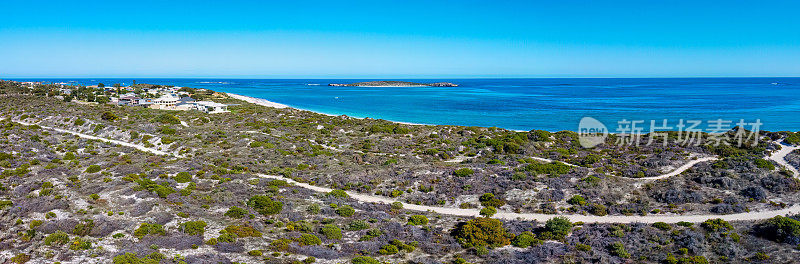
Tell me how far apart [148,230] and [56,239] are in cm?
389

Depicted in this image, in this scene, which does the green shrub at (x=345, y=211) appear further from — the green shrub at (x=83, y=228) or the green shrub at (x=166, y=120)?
the green shrub at (x=166, y=120)

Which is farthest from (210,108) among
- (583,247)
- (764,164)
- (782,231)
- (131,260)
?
(782,231)

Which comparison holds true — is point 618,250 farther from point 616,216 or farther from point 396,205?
point 396,205

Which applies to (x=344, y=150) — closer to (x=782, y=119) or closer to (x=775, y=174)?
(x=775, y=174)

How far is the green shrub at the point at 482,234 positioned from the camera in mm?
23625

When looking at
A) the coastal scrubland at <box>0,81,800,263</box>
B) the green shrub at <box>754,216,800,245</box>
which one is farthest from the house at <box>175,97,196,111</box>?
the green shrub at <box>754,216,800,245</box>

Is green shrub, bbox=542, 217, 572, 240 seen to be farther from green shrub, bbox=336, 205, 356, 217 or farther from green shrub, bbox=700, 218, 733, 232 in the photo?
green shrub, bbox=336, 205, 356, 217

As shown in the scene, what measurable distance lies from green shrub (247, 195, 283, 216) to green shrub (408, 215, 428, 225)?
8.42 meters

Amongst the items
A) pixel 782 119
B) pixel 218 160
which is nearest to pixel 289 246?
pixel 218 160

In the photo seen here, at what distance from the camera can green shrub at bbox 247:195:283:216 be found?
27.3m

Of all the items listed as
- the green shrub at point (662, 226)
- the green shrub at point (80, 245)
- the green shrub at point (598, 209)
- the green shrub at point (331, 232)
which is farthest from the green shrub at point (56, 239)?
the green shrub at point (662, 226)

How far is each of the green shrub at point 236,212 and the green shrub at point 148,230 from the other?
390 centimetres

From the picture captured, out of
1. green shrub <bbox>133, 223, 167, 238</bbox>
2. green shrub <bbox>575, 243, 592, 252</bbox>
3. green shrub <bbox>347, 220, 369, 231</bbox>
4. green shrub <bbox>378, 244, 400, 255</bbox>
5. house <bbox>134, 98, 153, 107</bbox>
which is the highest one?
house <bbox>134, 98, 153, 107</bbox>

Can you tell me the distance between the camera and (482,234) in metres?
24.1
